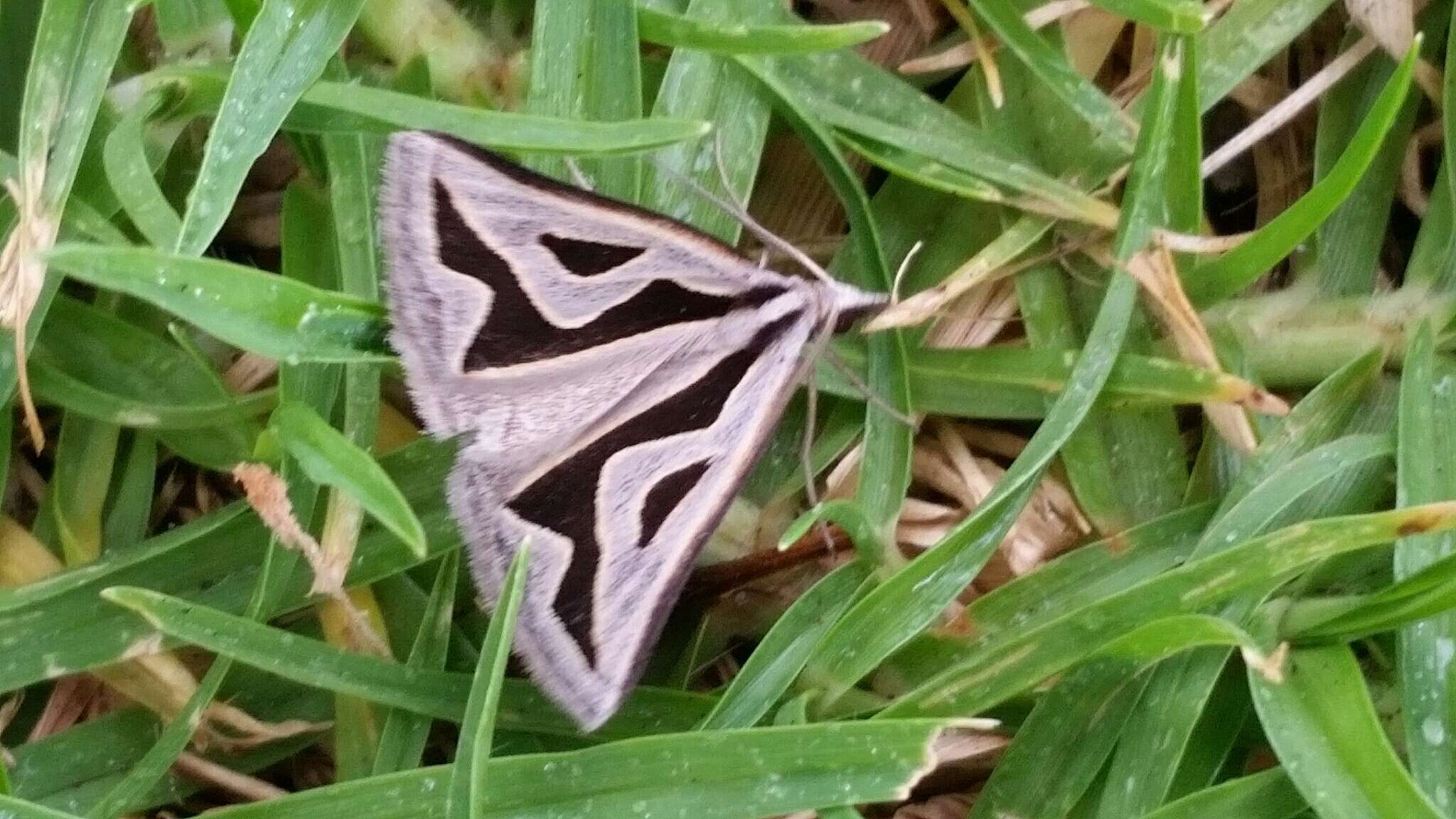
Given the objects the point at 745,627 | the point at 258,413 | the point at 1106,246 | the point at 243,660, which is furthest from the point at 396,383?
the point at 1106,246

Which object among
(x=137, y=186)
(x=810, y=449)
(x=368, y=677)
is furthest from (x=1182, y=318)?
(x=137, y=186)

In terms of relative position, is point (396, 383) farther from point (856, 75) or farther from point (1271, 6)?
point (1271, 6)

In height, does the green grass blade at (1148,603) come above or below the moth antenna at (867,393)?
below

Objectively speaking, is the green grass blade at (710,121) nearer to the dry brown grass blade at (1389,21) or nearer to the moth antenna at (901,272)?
the moth antenna at (901,272)

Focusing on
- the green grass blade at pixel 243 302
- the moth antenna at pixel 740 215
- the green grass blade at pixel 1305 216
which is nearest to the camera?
the green grass blade at pixel 243 302

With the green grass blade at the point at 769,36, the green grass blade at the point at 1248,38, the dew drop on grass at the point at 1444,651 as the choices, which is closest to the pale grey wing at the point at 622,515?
the green grass blade at the point at 769,36

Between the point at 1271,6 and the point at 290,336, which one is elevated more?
the point at 1271,6
